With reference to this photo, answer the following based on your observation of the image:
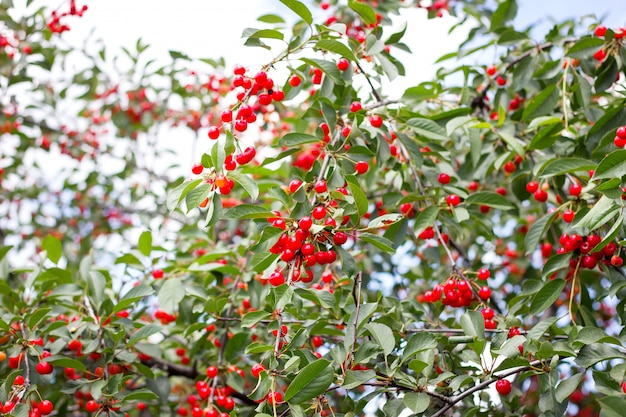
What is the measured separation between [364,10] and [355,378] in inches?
50.5

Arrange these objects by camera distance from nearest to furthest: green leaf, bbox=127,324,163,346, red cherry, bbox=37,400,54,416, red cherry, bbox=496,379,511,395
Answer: red cherry, bbox=496,379,511,395 → red cherry, bbox=37,400,54,416 → green leaf, bbox=127,324,163,346

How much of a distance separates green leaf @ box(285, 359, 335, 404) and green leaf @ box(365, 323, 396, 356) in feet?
0.73

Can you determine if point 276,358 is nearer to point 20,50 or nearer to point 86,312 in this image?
point 86,312

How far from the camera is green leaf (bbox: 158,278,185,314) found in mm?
2338

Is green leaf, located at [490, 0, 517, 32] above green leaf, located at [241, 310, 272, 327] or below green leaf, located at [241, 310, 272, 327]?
above

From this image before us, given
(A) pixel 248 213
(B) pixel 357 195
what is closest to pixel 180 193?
(A) pixel 248 213

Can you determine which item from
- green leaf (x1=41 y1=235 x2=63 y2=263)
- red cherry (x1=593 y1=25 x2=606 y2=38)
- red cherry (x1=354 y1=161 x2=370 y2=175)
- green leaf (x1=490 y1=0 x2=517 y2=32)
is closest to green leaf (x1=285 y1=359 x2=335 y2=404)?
red cherry (x1=354 y1=161 x2=370 y2=175)

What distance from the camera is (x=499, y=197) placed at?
2.26 meters

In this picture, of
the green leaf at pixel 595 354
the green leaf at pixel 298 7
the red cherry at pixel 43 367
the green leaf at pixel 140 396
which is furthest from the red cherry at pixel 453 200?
the red cherry at pixel 43 367

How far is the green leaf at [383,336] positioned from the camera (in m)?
1.65

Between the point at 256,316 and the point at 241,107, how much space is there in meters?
0.65

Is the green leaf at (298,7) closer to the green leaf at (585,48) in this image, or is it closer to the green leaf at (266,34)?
the green leaf at (266,34)

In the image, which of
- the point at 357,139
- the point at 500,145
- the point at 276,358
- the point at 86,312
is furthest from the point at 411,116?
the point at 86,312

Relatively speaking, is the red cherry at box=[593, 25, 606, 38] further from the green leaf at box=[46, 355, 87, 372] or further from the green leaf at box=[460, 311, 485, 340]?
the green leaf at box=[46, 355, 87, 372]
